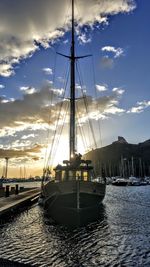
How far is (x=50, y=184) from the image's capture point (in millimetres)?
31016

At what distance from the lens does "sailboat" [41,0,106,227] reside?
27.9m

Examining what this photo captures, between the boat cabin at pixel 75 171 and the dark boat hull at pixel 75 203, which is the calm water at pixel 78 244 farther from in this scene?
the boat cabin at pixel 75 171

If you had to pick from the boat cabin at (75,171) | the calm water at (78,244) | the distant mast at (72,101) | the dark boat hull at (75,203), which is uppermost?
the distant mast at (72,101)

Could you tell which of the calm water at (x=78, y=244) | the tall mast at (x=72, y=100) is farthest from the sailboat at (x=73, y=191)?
the calm water at (x=78, y=244)

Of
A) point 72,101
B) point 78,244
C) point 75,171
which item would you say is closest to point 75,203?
point 75,171

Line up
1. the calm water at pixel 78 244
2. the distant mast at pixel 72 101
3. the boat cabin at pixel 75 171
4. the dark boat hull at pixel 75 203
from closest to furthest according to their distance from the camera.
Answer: the calm water at pixel 78 244
the dark boat hull at pixel 75 203
the boat cabin at pixel 75 171
the distant mast at pixel 72 101

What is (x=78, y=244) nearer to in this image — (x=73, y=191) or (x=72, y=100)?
(x=73, y=191)

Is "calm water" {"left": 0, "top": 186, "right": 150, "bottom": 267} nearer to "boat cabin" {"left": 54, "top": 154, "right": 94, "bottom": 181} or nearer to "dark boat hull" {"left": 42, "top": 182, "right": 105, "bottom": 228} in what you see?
"dark boat hull" {"left": 42, "top": 182, "right": 105, "bottom": 228}

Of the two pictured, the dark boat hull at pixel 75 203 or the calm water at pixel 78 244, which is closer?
the calm water at pixel 78 244

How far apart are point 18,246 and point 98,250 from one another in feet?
15.2

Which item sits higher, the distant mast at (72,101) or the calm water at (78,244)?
the distant mast at (72,101)

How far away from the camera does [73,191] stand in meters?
28.1

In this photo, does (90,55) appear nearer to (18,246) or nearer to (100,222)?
(100,222)

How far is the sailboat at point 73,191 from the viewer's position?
91.4 ft
